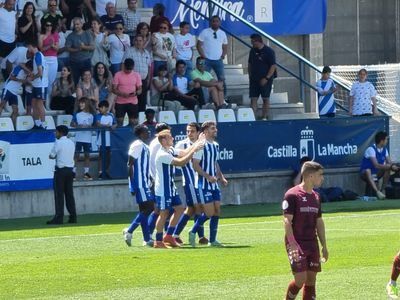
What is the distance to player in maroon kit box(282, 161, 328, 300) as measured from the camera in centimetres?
1274

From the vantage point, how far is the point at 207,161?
2116cm

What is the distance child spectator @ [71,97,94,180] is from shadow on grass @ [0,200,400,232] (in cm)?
127

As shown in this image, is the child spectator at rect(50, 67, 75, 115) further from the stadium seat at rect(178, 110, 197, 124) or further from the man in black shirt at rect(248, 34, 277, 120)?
the man in black shirt at rect(248, 34, 277, 120)

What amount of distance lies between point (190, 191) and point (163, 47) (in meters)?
10.5

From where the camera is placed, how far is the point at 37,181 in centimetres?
2769

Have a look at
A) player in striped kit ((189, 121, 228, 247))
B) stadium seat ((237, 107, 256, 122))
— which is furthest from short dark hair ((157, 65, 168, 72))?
player in striped kit ((189, 121, 228, 247))

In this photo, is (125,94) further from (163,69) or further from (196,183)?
(196,183)

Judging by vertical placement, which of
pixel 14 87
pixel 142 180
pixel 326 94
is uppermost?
pixel 14 87

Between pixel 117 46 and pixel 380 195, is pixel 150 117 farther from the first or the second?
pixel 380 195

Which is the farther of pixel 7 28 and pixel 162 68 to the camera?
pixel 162 68

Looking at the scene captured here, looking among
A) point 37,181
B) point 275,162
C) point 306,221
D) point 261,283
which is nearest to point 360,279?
point 261,283

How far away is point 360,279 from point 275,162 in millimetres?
14761

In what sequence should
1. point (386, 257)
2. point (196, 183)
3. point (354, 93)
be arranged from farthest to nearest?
point (354, 93) < point (196, 183) < point (386, 257)

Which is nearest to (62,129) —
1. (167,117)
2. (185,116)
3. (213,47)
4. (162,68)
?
(167,117)
